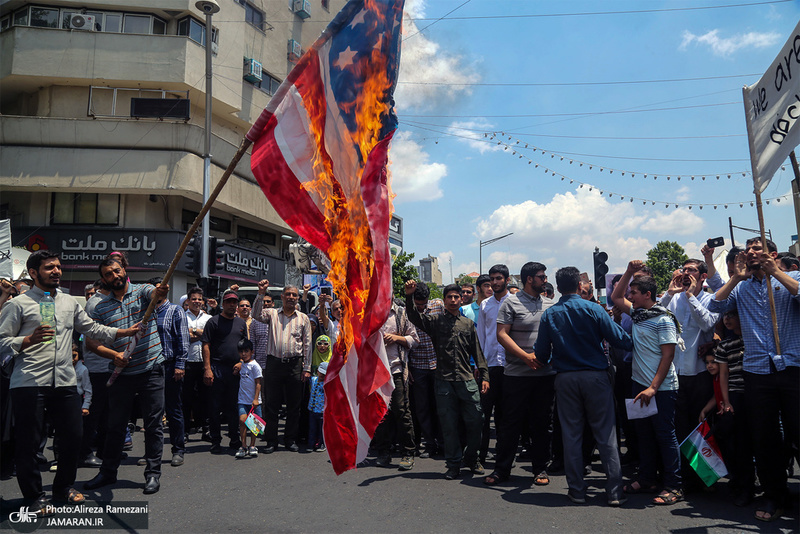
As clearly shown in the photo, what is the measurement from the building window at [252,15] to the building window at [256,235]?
9.50m

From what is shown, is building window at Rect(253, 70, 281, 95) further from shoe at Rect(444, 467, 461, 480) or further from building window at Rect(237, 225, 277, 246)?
shoe at Rect(444, 467, 461, 480)

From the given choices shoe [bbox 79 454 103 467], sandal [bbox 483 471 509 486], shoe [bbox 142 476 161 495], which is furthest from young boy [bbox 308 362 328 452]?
sandal [bbox 483 471 509 486]

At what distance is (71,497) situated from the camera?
16.2 feet

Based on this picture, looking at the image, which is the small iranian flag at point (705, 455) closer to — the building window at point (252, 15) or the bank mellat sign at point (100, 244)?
the bank mellat sign at point (100, 244)

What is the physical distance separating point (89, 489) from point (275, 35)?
26.1 metres

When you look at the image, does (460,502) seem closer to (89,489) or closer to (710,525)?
(710,525)

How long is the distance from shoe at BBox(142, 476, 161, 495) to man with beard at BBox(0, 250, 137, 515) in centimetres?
54

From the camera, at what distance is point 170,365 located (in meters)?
6.99

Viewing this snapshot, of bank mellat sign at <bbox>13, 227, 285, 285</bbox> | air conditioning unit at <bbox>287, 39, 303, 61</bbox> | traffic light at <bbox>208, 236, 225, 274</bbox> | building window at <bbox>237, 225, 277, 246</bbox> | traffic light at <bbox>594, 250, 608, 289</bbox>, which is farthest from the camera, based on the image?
air conditioning unit at <bbox>287, 39, 303, 61</bbox>

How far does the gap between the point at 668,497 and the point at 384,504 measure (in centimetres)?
252

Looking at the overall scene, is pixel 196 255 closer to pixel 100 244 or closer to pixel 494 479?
pixel 100 244

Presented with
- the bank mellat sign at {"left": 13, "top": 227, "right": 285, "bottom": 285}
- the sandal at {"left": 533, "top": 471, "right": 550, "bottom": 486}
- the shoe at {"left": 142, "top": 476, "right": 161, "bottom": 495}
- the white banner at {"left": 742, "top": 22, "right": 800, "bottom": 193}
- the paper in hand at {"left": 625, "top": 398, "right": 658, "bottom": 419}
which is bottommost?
the sandal at {"left": 533, "top": 471, "right": 550, "bottom": 486}

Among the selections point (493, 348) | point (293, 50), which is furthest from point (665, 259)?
point (493, 348)

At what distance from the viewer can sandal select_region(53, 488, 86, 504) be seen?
4809mm
